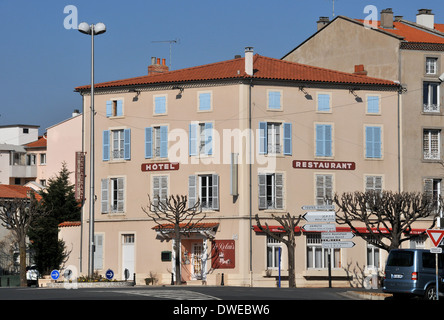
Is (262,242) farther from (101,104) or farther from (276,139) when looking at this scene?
(101,104)

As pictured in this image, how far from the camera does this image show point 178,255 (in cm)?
4888

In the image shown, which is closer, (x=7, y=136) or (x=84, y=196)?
(x=84, y=196)

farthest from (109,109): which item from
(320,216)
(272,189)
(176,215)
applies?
(320,216)

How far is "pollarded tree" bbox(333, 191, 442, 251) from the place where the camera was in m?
45.4

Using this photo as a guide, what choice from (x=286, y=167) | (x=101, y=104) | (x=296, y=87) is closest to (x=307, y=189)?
(x=286, y=167)

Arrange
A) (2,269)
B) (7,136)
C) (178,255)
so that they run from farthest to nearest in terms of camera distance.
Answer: (7,136) < (2,269) < (178,255)

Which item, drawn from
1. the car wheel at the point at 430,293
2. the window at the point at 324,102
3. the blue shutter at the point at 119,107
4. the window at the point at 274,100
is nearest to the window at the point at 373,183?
the window at the point at 324,102

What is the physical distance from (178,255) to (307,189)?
7.87 metres

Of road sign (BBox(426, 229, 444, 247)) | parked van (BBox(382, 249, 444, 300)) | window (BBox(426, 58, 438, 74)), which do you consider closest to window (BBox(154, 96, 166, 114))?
window (BBox(426, 58, 438, 74))

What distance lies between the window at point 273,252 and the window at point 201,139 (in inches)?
225

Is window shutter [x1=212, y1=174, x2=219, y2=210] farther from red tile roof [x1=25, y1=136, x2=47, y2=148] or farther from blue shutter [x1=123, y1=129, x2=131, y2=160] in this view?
red tile roof [x1=25, y1=136, x2=47, y2=148]

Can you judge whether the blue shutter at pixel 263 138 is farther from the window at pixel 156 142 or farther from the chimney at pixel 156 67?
the chimney at pixel 156 67

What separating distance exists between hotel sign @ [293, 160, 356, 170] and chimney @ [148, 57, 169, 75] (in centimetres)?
1204

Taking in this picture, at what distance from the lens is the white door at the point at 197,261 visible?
50444mm
